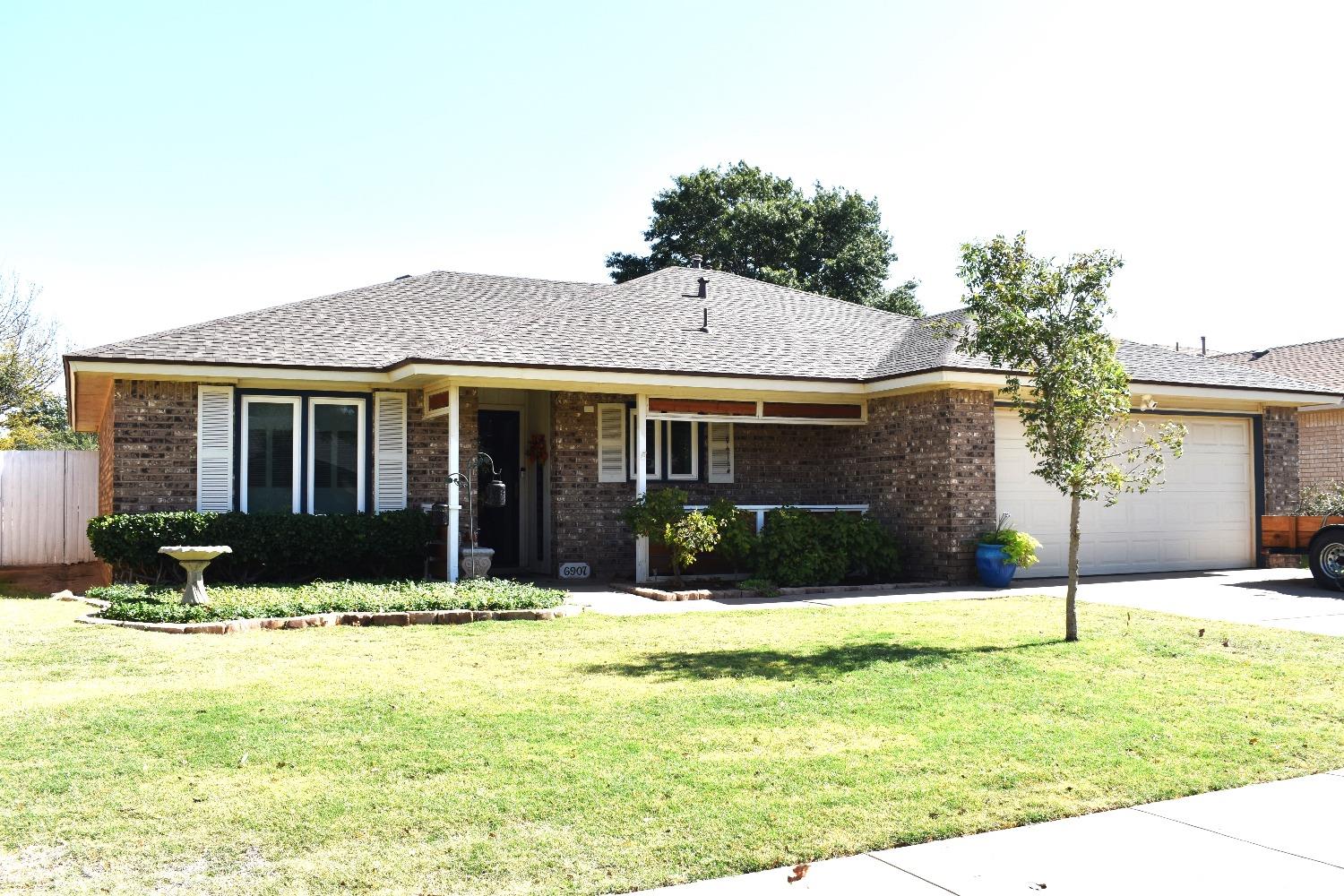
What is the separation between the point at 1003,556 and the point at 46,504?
1647 centimetres

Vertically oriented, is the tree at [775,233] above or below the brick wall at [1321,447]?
above

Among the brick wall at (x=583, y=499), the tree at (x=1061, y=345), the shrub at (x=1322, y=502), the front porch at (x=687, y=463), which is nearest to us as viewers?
the tree at (x=1061, y=345)

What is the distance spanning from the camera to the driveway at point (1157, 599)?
11.0m

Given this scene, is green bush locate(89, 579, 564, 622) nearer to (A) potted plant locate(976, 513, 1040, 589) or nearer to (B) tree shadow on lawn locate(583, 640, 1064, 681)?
(B) tree shadow on lawn locate(583, 640, 1064, 681)

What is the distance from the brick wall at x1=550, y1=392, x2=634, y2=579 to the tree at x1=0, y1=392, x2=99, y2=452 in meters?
23.5

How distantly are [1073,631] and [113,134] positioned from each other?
15353 mm

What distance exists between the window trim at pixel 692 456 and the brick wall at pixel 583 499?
857 mm

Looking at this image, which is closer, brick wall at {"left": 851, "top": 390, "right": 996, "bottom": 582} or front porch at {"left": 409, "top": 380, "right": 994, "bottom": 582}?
brick wall at {"left": 851, "top": 390, "right": 996, "bottom": 582}

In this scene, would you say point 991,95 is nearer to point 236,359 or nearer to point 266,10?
point 266,10

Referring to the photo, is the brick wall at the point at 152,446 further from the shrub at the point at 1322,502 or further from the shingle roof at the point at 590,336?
the shrub at the point at 1322,502

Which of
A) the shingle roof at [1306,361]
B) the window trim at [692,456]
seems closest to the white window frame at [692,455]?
the window trim at [692,456]

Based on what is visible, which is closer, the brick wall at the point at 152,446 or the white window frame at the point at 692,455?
the brick wall at the point at 152,446

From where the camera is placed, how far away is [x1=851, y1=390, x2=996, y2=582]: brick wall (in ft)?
47.1

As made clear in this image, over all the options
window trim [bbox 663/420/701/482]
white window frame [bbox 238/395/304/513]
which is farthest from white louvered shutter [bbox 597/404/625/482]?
white window frame [bbox 238/395/304/513]
